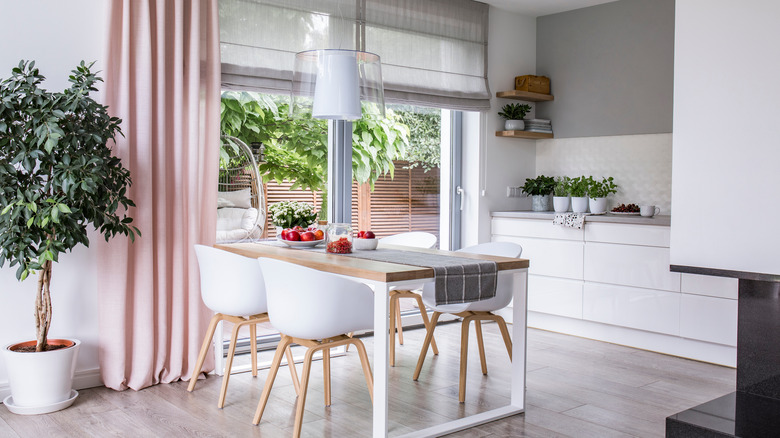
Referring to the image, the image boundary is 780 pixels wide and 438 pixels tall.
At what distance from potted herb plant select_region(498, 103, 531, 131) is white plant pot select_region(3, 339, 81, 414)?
365cm

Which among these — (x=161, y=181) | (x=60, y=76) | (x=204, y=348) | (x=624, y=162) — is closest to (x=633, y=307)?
(x=624, y=162)

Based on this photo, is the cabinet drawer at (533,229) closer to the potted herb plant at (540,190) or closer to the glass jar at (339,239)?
the potted herb plant at (540,190)

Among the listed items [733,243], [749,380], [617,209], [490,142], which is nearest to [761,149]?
[733,243]

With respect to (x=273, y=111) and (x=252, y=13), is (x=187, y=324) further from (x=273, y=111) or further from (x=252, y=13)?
(x=252, y=13)

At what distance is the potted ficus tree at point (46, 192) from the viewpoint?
3.09 m

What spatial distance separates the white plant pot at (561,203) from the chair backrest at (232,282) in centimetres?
274

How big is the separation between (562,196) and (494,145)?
0.68m

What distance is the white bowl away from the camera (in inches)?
146

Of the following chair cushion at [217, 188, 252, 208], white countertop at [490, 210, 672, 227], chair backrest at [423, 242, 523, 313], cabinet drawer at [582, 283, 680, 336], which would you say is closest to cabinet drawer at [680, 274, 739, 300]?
cabinet drawer at [582, 283, 680, 336]

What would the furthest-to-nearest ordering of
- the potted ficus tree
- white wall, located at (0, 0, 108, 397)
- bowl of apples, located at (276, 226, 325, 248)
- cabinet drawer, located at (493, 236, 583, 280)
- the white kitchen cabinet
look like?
cabinet drawer, located at (493, 236, 583, 280), the white kitchen cabinet, bowl of apples, located at (276, 226, 325, 248), white wall, located at (0, 0, 108, 397), the potted ficus tree

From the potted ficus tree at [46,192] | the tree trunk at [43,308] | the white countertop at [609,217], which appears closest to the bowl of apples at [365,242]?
the potted ficus tree at [46,192]

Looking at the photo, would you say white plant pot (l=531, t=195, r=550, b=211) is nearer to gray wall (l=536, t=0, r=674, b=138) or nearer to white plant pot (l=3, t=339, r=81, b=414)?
gray wall (l=536, t=0, r=674, b=138)

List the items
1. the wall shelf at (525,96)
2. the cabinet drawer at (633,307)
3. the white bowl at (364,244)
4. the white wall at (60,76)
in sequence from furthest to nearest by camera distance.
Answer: the wall shelf at (525,96)
the cabinet drawer at (633,307)
the white bowl at (364,244)
the white wall at (60,76)

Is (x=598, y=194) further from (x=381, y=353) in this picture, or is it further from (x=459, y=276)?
(x=381, y=353)
